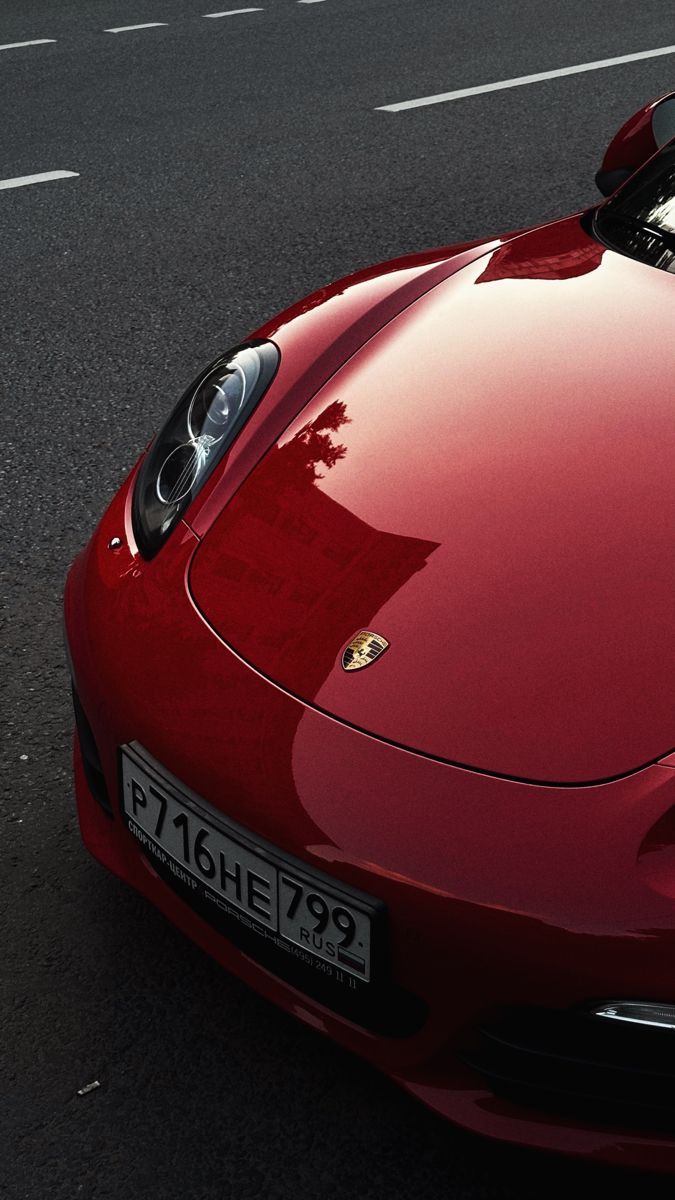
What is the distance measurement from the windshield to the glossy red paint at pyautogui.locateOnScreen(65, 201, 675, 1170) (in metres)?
0.11

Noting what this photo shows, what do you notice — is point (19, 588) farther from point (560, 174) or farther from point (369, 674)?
point (560, 174)

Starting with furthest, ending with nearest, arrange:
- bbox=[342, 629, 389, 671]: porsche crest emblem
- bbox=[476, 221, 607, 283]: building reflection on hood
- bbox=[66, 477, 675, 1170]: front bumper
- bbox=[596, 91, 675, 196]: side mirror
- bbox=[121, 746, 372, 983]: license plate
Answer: bbox=[596, 91, 675, 196]: side mirror
bbox=[476, 221, 607, 283]: building reflection on hood
bbox=[342, 629, 389, 671]: porsche crest emblem
bbox=[121, 746, 372, 983]: license plate
bbox=[66, 477, 675, 1170]: front bumper

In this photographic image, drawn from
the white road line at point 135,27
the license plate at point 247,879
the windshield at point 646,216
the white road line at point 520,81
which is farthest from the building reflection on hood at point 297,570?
the white road line at point 135,27

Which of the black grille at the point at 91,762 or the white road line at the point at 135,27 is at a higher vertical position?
the white road line at the point at 135,27

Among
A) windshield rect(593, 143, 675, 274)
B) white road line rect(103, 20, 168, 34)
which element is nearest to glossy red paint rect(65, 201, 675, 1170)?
windshield rect(593, 143, 675, 274)

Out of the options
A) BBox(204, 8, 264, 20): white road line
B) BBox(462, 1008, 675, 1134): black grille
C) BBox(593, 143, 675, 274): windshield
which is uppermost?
BBox(204, 8, 264, 20): white road line

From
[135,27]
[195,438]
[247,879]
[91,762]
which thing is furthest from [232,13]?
[247,879]

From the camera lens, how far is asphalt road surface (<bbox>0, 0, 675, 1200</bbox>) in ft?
5.67

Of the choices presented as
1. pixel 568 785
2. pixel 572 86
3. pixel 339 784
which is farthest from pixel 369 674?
pixel 572 86

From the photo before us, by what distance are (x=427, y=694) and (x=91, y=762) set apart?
1.89 ft

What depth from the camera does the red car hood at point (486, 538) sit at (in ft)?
5.00

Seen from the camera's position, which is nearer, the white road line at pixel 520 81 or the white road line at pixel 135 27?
the white road line at pixel 520 81

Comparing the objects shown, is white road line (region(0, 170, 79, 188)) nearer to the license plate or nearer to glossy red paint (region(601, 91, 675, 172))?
glossy red paint (region(601, 91, 675, 172))

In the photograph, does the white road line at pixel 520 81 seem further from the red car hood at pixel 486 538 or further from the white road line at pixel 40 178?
the red car hood at pixel 486 538
